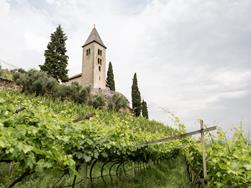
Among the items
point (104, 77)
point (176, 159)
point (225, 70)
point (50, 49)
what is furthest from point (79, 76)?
point (225, 70)

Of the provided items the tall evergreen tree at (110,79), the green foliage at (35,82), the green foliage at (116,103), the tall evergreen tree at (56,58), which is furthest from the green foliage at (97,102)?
the tall evergreen tree at (110,79)

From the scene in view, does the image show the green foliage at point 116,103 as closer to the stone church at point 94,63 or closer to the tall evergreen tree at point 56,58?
the tall evergreen tree at point 56,58

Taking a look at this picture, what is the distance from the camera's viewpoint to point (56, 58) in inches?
982

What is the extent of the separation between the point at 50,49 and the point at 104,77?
1212 centimetres

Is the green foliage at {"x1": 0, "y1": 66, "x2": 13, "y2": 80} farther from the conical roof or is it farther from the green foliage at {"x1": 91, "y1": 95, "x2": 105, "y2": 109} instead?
the conical roof

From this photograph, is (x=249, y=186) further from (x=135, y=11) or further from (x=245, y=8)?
(x=135, y=11)

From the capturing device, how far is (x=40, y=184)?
4.32m

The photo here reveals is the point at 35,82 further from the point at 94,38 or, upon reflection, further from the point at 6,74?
the point at 94,38

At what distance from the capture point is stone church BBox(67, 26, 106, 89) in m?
34.2

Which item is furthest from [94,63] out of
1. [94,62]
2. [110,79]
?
[110,79]

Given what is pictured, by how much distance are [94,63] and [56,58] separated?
1013cm

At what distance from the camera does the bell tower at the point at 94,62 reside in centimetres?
3419

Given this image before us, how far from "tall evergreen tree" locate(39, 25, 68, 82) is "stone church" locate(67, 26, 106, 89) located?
27.5ft

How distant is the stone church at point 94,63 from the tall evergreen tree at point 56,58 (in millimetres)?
8388
